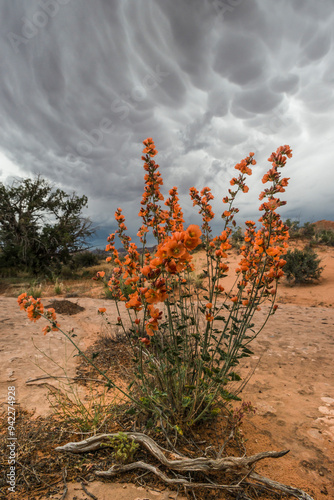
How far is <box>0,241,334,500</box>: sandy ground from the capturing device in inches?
64.1

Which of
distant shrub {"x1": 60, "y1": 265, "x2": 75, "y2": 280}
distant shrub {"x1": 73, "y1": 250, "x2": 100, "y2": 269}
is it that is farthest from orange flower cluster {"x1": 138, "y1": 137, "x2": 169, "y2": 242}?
distant shrub {"x1": 73, "y1": 250, "x2": 100, "y2": 269}

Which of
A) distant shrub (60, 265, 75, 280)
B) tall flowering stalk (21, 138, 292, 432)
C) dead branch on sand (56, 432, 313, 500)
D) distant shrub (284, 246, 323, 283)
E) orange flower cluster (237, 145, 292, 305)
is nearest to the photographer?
dead branch on sand (56, 432, 313, 500)

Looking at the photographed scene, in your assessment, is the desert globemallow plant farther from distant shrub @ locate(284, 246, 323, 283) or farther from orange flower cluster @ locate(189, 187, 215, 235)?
distant shrub @ locate(284, 246, 323, 283)

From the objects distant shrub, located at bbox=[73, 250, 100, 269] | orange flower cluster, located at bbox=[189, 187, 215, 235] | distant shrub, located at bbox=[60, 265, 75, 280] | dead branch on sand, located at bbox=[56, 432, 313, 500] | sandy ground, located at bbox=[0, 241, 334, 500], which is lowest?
sandy ground, located at bbox=[0, 241, 334, 500]

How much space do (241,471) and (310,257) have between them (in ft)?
32.4

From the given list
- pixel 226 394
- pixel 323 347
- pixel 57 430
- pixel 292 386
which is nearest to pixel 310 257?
pixel 323 347

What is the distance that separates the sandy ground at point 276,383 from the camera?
1.63 m

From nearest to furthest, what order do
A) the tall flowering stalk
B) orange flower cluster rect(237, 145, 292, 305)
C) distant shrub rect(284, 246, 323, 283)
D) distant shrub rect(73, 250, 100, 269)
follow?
the tall flowering stalk
orange flower cluster rect(237, 145, 292, 305)
distant shrub rect(284, 246, 323, 283)
distant shrub rect(73, 250, 100, 269)

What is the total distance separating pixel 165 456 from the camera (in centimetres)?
154

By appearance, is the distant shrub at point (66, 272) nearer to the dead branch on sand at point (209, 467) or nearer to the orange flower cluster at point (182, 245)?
the orange flower cluster at point (182, 245)

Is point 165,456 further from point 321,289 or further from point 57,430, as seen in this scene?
point 321,289

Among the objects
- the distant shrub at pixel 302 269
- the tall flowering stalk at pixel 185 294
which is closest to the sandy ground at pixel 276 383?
the tall flowering stalk at pixel 185 294

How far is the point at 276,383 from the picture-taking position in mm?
2904

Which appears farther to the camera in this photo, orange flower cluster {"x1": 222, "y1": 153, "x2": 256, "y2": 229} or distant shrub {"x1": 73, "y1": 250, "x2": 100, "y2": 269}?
distant shrub {"x1": 73, "y1": 250, "x2": 100, "y2": 269}
